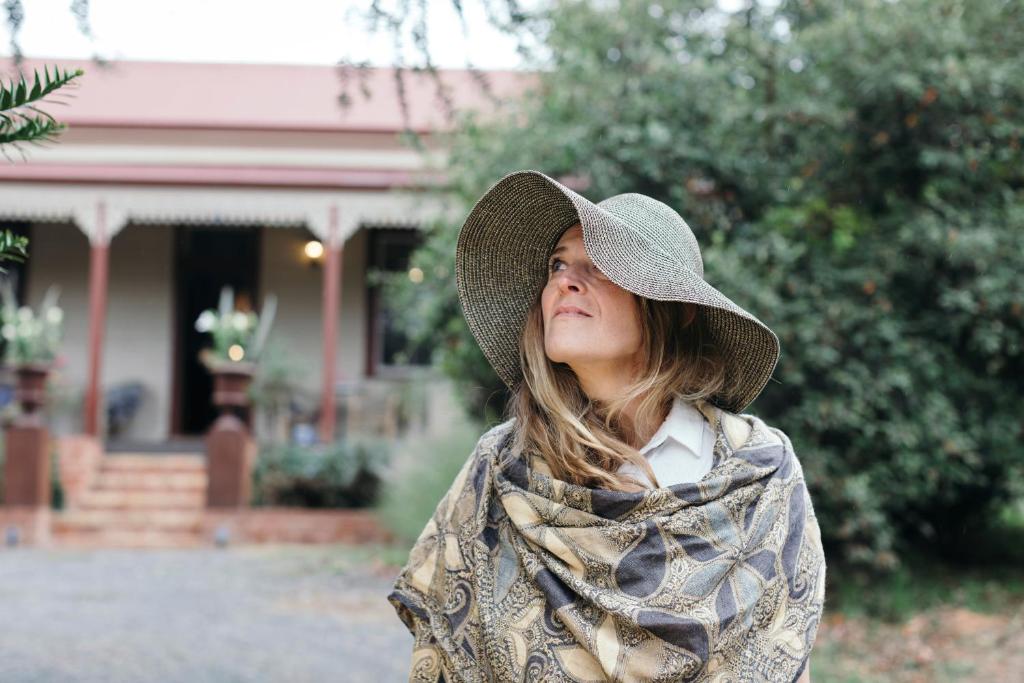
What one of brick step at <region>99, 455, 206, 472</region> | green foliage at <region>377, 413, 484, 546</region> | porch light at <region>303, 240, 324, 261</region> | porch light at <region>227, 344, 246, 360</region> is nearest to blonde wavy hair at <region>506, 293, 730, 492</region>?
green foliage at <region>377, 413, 484, 546</region>

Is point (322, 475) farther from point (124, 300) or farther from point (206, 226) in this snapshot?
point (206, 226)

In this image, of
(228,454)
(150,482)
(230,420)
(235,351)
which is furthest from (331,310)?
(150,482)

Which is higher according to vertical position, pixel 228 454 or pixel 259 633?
pixel 228 454

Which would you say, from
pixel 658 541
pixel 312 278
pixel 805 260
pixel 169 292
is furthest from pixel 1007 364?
pixel 169 292

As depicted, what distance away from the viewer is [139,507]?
1067cm

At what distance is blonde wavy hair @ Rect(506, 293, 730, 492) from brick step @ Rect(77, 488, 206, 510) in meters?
9.30

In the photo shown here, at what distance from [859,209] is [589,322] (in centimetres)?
527

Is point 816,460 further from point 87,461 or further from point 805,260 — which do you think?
point 87,461

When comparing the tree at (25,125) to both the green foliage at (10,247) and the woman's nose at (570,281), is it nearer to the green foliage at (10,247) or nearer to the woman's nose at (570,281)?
the green foliage at (10,247)

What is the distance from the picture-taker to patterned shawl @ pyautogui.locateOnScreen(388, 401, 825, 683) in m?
1.71

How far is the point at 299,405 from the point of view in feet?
44.8

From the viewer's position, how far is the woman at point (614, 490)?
173 centimetres

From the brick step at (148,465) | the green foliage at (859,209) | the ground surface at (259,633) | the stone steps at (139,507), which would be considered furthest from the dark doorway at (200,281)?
the green foliage at (859,209)

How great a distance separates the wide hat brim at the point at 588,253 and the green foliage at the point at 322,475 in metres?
8.67
